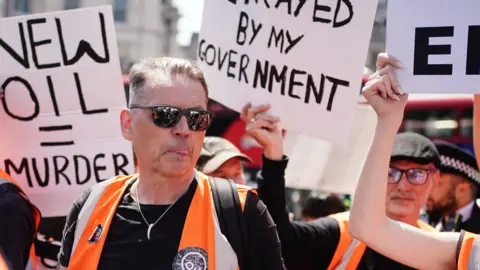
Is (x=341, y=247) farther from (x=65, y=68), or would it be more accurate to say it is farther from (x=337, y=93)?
(x=65, y=68)

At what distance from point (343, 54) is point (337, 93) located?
18 cm

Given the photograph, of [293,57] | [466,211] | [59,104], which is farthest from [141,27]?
[293,57]

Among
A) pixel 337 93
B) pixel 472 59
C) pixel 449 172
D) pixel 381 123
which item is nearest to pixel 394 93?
pixel 381 123

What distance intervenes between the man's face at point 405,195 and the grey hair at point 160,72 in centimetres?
117

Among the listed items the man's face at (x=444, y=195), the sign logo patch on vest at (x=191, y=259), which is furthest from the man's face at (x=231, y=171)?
the man's face at (x=444, y=195)

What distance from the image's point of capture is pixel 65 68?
137 inches

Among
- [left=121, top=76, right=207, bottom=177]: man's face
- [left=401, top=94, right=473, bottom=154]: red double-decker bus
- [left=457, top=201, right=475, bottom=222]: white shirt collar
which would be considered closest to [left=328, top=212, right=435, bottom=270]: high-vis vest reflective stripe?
[left=121, top=76, right=207, bottom=177]: man's face

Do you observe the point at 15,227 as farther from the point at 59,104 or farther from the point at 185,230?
the point at 59,104

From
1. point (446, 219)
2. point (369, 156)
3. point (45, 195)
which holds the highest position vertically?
point (369, 156)

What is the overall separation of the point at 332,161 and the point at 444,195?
0.86 meters

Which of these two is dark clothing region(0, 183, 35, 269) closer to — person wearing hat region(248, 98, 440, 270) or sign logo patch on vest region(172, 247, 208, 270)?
sign logo patch on vest region(172, 247, 208, 270)

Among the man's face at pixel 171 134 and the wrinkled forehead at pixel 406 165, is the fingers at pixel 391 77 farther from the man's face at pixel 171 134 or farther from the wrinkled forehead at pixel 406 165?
the wrinkled forehead at pixel 406 165

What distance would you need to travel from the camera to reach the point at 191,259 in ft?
7.00

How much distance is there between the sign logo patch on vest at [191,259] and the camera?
212 centimetres
